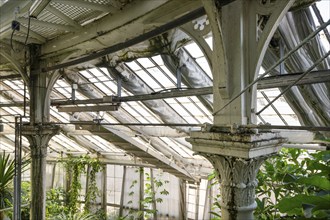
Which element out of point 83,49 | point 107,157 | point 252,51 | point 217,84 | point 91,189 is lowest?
point 91,189

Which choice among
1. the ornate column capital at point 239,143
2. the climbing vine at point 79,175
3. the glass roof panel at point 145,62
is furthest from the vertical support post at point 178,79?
the climbing vine at point 79,175

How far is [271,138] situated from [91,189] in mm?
10435

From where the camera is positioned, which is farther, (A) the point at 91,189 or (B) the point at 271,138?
(A) the point at 91,189

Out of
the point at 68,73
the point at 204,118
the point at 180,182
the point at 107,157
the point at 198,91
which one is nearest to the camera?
the point at 198,91

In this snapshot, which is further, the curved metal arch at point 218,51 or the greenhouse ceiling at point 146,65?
the greenhouse ceiling at point 146,65

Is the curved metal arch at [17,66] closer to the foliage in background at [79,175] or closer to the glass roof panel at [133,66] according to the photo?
the glass roof panel at [133,66]

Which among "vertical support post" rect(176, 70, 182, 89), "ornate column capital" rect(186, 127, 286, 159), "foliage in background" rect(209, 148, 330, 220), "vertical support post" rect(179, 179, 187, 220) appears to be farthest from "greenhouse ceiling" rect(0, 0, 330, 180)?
"vertical support post" rect(179, 179, 187, 220)

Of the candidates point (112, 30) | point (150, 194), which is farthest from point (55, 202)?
point (112, 30)

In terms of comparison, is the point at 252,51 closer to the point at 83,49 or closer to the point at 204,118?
the point at 83,49

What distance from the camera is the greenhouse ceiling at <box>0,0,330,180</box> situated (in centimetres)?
307

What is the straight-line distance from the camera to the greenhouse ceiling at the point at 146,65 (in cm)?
307

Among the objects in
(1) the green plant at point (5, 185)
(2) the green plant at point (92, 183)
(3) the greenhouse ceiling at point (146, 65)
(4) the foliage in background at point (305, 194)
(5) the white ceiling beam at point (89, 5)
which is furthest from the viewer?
(2) the green plant at point (92, 183)

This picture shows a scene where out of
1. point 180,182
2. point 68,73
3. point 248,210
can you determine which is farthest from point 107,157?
point 248,210

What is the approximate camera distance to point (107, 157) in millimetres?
11547
